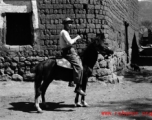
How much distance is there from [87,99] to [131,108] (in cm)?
174

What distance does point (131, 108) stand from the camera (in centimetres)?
638

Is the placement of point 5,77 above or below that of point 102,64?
below

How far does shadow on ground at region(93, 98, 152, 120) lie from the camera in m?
5.50

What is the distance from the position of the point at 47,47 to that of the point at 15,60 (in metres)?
1.47

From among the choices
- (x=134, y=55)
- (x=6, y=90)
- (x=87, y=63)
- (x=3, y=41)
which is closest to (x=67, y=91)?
(x=6, y=90)

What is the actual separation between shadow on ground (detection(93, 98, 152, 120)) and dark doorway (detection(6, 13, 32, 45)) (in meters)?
5.32

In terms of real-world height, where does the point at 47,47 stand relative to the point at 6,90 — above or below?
above

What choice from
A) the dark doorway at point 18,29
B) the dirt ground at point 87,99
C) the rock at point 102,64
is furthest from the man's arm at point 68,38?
Answer: the dark doorway at point 18,29

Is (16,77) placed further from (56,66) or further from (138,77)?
(138,77)

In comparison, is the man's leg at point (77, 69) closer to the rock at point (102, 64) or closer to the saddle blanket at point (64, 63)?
the saddle blanket at point (64, 63)

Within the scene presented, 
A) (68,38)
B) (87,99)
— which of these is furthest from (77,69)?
(87,99)

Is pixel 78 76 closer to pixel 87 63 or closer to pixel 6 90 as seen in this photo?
pixel 87 63

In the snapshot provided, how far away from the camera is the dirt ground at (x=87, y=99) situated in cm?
566

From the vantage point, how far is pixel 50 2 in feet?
34.6
